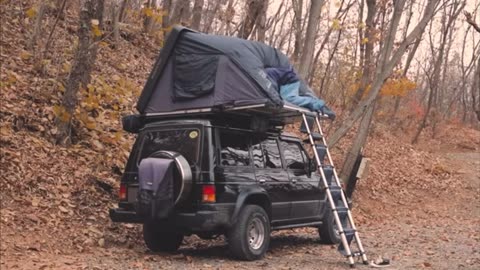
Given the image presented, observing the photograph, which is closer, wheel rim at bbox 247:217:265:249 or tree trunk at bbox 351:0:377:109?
wheel rim at bbox 247:217:265:249

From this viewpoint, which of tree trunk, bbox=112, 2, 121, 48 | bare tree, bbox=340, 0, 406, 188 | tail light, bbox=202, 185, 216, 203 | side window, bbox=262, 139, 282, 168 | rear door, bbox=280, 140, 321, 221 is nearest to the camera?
tail light, bbox=202, 185, 216, 203

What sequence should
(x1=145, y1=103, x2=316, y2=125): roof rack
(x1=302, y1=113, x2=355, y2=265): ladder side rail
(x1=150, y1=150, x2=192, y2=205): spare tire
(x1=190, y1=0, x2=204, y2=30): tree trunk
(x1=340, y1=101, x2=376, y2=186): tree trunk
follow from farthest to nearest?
(x1=190, y1=0, x2=204, y2=30): tree trunk, (x1=340, y1=101, x2=376, y2=186): tree trunk, (x1=145, y1=103, x2=316, y2=125): roof rack, (x1=302, y1=113, x2=355, y2=265): ladder side rail, (x1=150, y1=150, x2=192, y2=205): spare tire

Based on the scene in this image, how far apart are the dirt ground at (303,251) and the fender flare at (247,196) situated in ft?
2.38

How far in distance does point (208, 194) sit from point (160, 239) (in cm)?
156

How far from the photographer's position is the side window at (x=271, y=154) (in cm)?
955

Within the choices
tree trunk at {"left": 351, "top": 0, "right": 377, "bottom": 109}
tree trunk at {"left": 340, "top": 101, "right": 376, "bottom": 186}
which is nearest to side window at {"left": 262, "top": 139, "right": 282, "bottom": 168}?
tree trunk at {"left": 340, "top": 101, "right": 376, "bottom": 186}

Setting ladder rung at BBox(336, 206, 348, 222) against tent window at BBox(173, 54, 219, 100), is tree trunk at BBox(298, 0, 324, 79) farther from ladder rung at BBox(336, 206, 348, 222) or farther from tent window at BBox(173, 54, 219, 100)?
ladder rung at BBox(336, 206, 348, 222)

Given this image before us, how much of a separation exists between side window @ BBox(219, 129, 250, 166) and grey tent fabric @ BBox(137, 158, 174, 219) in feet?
2.83

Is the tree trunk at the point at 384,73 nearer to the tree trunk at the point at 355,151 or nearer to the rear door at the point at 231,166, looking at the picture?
the tree trunk at the point at 355,151

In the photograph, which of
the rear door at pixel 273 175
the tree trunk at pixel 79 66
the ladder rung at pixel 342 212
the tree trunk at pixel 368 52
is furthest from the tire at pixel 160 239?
the tree trunk at pixel 368 52

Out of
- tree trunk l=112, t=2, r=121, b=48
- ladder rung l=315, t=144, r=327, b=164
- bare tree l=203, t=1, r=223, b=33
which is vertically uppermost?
bare tree l=203, t=1, r=223, b=33

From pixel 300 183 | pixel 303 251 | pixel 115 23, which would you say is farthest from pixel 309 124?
pixel 115 23

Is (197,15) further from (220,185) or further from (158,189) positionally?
(158,189)

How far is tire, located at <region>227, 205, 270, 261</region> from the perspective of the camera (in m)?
8.44
